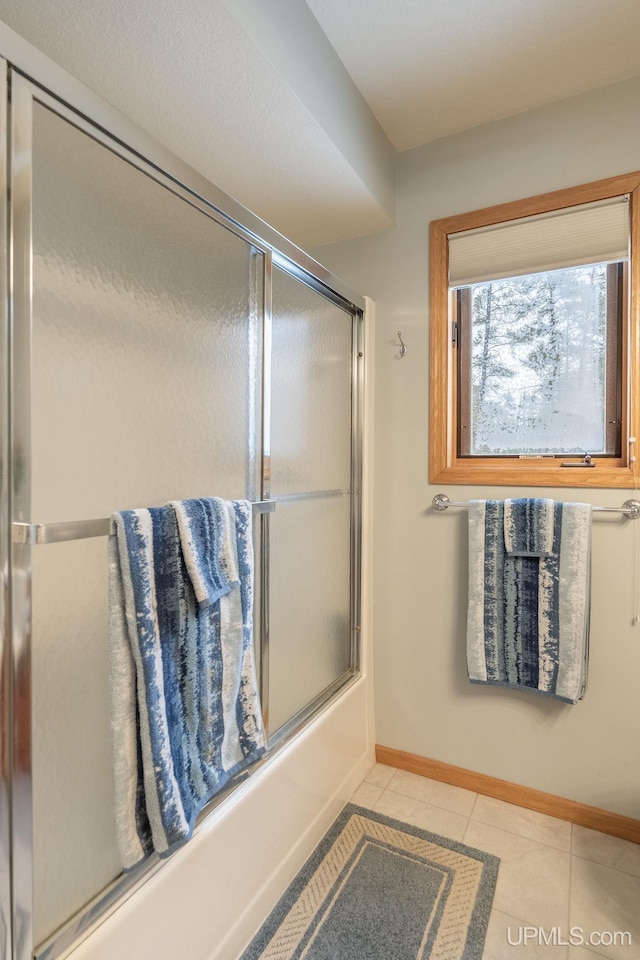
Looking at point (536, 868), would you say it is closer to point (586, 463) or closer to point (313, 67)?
point (586, 463)

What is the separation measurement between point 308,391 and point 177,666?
0.91 meters

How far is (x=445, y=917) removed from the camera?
126 centimetres

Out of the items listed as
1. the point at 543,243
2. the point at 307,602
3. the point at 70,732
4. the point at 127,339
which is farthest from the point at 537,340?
the point at 70,732

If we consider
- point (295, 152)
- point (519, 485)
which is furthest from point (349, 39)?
point (519, 485)

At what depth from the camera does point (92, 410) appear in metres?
0.89

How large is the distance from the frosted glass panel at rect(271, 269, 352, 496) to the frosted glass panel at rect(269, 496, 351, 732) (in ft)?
0.33

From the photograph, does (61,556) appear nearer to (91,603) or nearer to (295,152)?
(91,603)

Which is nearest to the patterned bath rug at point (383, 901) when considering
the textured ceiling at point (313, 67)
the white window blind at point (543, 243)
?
the white window blind at point (543, 243)

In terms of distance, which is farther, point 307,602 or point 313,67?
point 307,602

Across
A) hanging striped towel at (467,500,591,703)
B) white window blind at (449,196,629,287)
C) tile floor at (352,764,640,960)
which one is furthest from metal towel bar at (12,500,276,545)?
white window blind at (449,196,629,287)

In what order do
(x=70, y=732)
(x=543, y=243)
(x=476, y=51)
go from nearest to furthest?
(x=70, y=732), (x=476, y=51), (x=543, y=243)

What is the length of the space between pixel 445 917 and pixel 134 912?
84cm

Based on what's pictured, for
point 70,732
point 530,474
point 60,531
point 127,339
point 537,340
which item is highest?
point 537,340

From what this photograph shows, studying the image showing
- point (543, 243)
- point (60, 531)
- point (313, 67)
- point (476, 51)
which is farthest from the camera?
point (543, 243)
